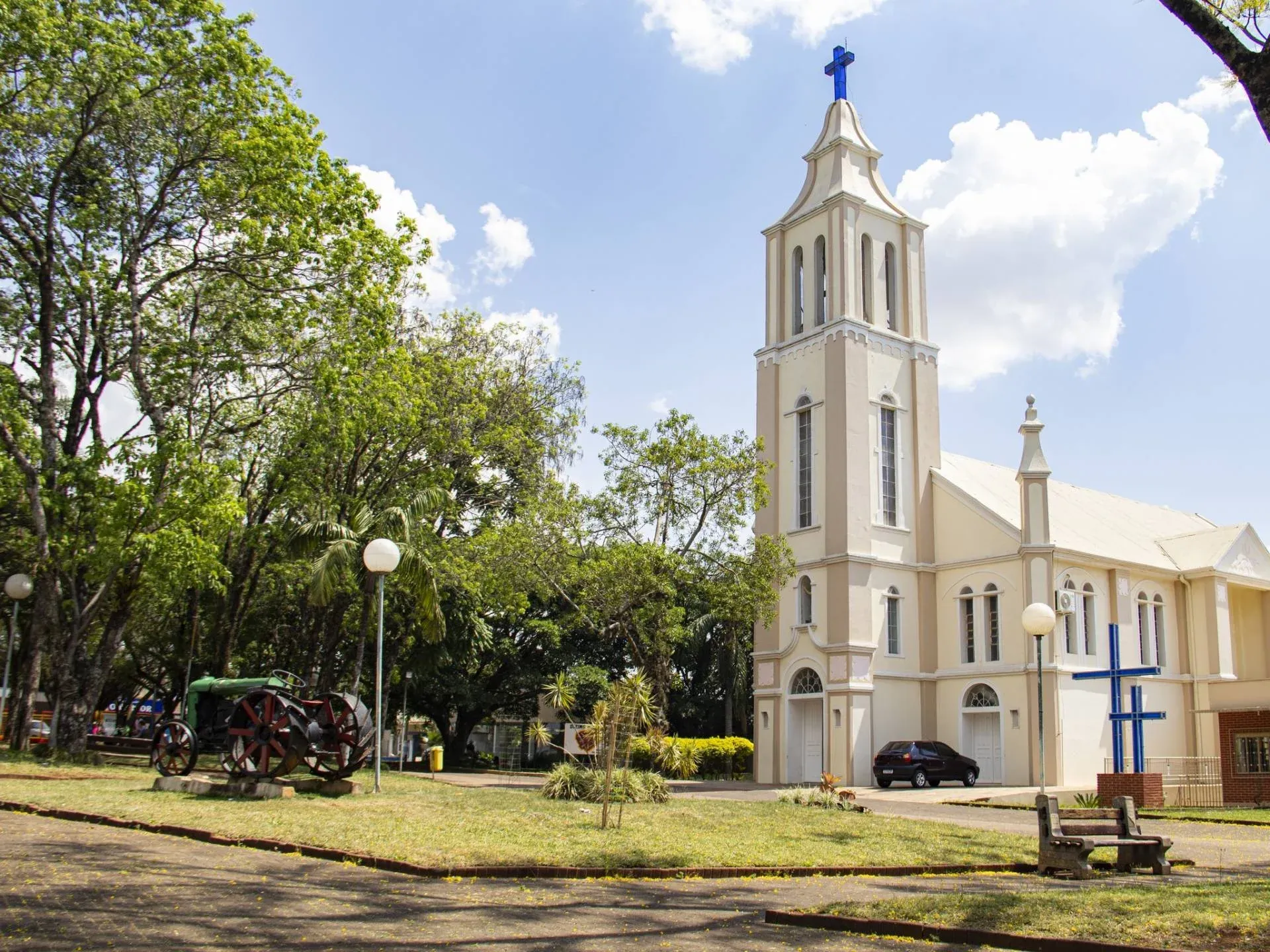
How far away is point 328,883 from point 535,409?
81.0 feet

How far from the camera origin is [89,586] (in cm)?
2423

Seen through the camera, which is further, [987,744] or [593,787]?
[987,744]

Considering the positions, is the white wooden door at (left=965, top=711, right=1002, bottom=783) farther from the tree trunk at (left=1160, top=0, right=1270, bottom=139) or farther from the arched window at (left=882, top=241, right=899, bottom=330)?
the tree trunk at (left=1160, top=0, right=1270, bottom=139)

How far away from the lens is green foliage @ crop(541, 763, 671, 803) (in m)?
16.9

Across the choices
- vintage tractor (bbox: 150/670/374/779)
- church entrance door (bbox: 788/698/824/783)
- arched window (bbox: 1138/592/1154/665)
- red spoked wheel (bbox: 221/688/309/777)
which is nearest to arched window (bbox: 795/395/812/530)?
church entrance door (bbox: 788/698/824/783)

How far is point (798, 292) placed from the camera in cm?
3694

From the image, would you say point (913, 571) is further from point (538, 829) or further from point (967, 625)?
point (538, 829)

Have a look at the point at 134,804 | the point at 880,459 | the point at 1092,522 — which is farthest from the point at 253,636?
the point at 1092,522

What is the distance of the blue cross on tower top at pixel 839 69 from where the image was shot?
37938 mm

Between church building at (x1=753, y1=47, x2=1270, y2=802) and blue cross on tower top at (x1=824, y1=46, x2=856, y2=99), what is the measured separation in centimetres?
79

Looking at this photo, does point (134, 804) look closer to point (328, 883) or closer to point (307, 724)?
point (307, 724)

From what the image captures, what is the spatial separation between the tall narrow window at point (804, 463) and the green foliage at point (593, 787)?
17.1 m

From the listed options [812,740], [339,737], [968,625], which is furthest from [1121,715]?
[339,737]

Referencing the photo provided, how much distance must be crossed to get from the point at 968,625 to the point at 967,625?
28 mm
